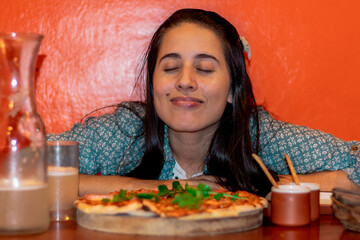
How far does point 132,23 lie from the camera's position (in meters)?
2.14

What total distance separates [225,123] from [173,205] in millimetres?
955

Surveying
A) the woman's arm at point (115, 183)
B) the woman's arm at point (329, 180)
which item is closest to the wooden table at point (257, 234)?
the woman's arm at point (115, 183)

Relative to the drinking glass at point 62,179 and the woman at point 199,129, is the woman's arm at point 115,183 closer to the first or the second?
the woman at point 199,129

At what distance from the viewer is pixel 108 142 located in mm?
1883

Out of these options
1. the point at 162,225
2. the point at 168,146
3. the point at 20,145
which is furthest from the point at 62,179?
the point at 168,146

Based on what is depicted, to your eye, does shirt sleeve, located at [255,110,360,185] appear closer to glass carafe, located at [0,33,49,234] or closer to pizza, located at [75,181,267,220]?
pizza, located at [75,181,267,220]

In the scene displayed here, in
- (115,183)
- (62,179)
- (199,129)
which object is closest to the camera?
(62,179)

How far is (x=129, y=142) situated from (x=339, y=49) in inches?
39.5

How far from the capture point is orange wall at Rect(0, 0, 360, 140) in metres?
2.11

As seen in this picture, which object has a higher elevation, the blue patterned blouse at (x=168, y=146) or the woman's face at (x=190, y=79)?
the woman's face at (x=190, y=79)

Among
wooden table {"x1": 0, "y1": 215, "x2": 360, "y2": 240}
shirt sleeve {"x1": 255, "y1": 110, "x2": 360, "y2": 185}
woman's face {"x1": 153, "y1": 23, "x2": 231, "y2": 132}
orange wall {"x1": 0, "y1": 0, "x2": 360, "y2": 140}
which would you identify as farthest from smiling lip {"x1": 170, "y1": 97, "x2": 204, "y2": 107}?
wooden table {"x1": 0, "y1": 215, "x2": 360, "y2": 240}

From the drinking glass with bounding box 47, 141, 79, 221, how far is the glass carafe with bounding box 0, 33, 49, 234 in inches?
4.6

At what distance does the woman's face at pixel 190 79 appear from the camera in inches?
65.7

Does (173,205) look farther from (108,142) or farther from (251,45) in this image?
(251,45)
